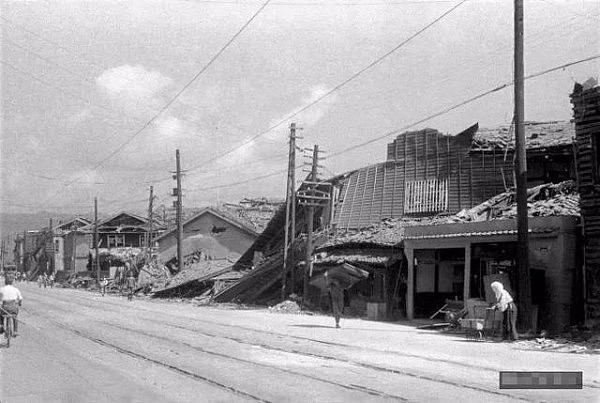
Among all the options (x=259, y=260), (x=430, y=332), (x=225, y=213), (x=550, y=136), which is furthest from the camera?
(x=225, y=213)

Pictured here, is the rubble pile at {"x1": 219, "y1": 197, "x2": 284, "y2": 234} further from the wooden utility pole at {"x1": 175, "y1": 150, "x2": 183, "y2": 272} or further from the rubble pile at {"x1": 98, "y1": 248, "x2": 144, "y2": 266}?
the wooden utility pole at {"x1": 175, "y1": 150, "x2": 183, "y2": 272}

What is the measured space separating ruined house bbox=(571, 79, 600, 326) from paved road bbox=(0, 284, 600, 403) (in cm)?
353

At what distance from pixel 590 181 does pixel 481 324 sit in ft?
15.7

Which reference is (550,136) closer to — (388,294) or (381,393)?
(388,294)

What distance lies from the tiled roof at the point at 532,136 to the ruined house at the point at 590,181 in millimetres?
11510

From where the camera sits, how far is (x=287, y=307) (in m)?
33.8

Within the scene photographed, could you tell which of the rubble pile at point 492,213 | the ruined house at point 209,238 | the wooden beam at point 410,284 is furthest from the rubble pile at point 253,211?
the wooden beam at point 410,284

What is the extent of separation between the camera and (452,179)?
34.3m

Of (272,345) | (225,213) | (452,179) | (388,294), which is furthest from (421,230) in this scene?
(225,213)

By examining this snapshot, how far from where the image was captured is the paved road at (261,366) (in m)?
9.78

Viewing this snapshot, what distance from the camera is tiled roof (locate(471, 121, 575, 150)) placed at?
31.2 meters

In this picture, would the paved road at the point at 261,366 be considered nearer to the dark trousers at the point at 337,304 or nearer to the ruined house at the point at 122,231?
the dark trousers at the point at 337,304

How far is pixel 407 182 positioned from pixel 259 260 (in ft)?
38.8

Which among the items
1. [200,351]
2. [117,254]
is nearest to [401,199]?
[200,351]
